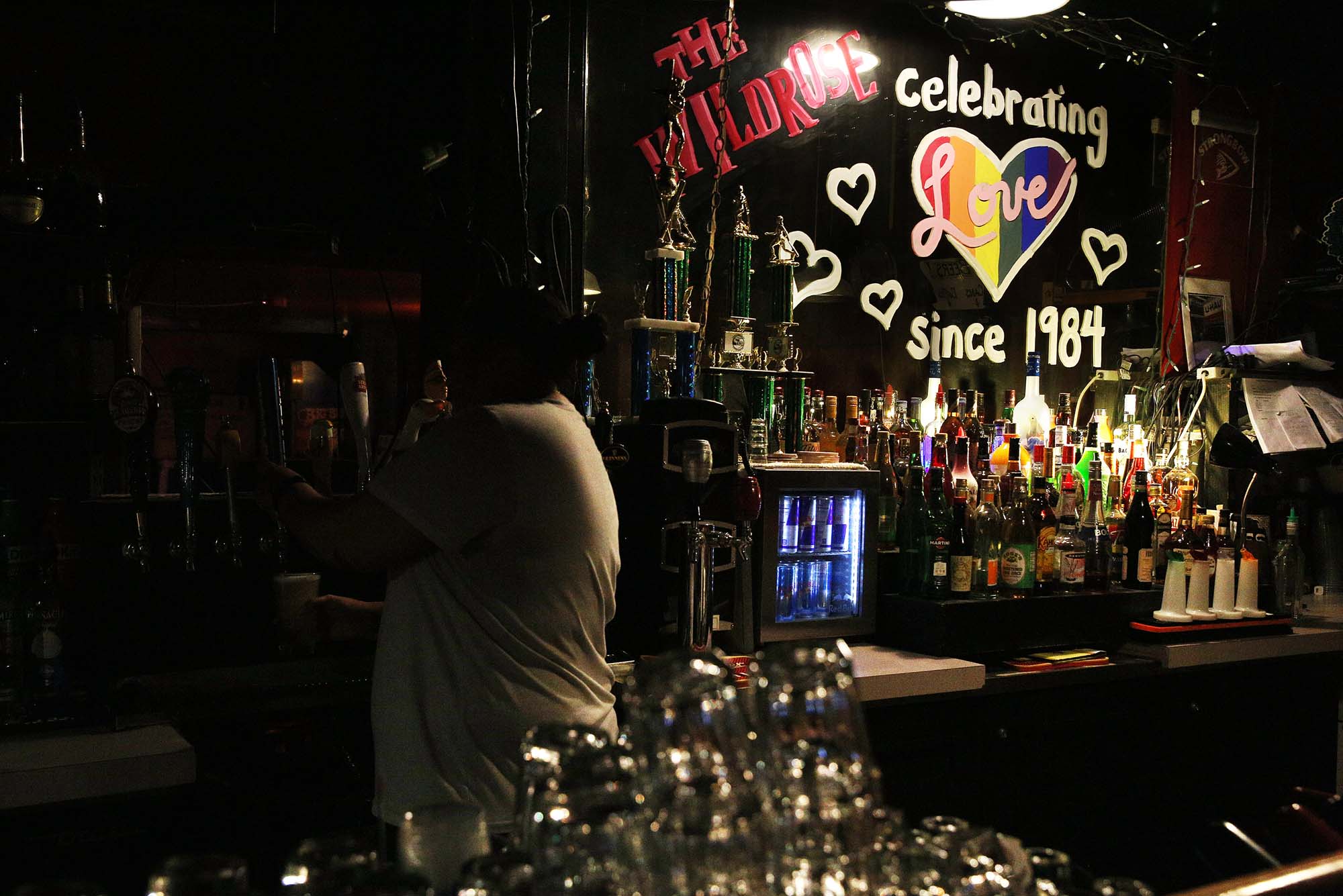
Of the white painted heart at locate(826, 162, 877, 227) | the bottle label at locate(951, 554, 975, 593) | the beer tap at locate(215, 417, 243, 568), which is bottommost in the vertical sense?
the bottle label at locate(951, 554, 975, 593)

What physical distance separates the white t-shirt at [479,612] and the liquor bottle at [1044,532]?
224 centimetres

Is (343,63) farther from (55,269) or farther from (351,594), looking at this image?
(351,594)

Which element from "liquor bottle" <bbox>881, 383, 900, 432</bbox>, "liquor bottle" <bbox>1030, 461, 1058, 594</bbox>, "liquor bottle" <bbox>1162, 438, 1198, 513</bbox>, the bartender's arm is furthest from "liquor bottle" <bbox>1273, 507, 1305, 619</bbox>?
the bartender's arm

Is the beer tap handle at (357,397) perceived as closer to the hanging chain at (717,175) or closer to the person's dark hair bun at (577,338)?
the person's dark hair bun at (577,338)

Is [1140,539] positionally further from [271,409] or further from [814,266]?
[271,409]

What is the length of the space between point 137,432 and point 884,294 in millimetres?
2741

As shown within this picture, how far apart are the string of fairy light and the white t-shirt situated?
10.6 feet

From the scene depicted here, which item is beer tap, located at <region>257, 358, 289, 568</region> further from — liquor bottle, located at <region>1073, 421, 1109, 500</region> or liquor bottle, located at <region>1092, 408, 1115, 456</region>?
liquor bottle, located at <region>1092, 408, 1115, 456</region>

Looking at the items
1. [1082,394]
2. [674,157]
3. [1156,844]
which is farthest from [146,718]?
[1082,394]

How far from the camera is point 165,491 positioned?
3.23 m

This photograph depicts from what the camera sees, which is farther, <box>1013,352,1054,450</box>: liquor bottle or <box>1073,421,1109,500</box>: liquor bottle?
<box>1013,352,1054,450</box>: liquor bottle

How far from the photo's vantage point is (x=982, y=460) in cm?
379

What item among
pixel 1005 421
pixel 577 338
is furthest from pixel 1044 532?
pixel 577 338

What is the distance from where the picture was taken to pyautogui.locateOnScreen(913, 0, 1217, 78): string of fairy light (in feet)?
15.0
